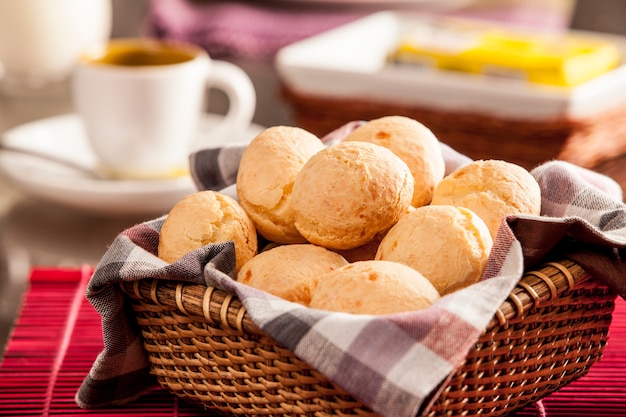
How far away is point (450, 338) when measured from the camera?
0.48 meters

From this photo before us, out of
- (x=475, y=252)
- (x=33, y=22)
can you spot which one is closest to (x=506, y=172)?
(x=475, y=252)

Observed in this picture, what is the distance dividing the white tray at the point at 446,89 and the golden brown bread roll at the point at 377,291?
1.90 feet

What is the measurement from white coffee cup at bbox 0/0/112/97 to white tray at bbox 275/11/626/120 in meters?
0.40

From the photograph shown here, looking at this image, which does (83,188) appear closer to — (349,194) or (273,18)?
(349,194)

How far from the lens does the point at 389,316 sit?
19.0 inches

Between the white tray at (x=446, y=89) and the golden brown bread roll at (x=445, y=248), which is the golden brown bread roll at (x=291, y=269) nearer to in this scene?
the golden brown bread roll at (x=445, y=248)

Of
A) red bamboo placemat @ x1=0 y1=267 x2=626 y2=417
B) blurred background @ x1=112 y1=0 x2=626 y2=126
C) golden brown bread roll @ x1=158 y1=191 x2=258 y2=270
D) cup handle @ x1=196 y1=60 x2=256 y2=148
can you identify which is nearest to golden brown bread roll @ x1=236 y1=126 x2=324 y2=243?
golden brown bread roll @ x1=158 y1=191 x2=258 y2=270

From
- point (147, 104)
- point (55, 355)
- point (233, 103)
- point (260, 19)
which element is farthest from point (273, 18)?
point (55, 355)

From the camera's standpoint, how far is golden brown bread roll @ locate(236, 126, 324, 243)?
601mm

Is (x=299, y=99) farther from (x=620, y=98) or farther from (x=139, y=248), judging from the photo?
(x=139, y=248)

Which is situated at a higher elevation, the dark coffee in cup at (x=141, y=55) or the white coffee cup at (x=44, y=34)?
the dark coffee in cup at (x=141, y=55)

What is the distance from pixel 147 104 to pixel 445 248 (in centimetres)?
62

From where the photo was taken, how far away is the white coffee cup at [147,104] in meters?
1.07

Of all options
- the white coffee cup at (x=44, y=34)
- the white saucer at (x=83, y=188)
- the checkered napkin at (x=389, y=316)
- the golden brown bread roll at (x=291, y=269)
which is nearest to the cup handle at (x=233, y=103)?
the white saucer at (x=83, y=188)
